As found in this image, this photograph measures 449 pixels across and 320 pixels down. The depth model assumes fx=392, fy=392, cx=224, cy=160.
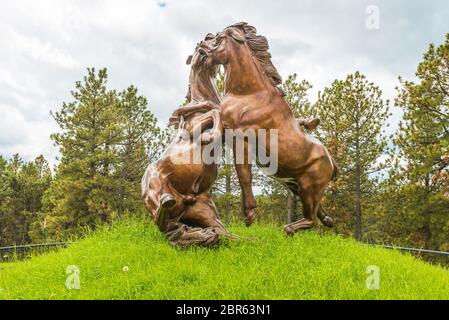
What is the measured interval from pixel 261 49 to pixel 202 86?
861 millimetres

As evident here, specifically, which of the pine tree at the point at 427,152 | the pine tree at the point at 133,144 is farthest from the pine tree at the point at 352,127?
the pine tree at the point at 133,144

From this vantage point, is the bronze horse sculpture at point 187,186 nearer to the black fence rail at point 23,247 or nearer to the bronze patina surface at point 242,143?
the bronze patina surface at point 242,143

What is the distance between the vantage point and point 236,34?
178 inches

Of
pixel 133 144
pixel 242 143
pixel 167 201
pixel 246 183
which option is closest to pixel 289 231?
pixel 246 183

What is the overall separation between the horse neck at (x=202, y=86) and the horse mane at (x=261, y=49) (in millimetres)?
646

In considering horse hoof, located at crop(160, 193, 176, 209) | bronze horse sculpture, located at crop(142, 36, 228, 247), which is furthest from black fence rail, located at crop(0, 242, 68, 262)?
horse hoof, located at crop(160, 193, 176, 209)

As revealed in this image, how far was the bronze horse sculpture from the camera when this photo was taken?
423cm

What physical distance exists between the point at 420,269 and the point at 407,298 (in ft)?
3.38

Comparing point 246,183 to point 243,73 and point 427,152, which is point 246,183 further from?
point 427,152

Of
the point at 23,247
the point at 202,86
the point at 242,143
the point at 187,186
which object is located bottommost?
the point at 23,247

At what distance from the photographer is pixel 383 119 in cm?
1439

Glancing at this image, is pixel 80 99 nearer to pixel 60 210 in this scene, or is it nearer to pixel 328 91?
pixel 60 210
